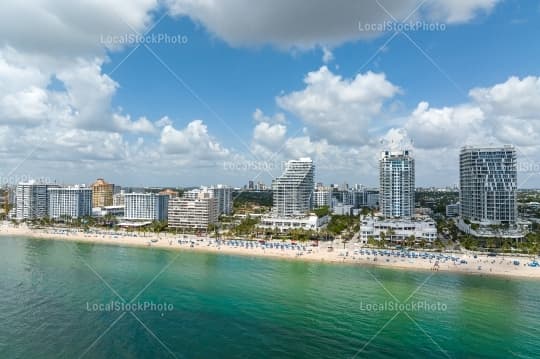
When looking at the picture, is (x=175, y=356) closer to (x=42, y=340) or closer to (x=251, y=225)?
(x=42, y=340)

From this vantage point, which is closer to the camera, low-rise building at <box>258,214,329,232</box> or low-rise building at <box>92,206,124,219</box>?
low-rise building at <box>258,214,329,232</box>

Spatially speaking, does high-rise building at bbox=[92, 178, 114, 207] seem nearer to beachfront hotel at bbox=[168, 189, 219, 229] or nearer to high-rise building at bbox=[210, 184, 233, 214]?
high-rise building at bbox=[210, 184, 233, 214]

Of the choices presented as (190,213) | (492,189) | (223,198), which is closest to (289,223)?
(190,213)

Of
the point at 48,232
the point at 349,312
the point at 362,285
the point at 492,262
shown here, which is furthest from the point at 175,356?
the point at 48,232

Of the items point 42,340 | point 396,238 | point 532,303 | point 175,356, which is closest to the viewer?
point 175,356

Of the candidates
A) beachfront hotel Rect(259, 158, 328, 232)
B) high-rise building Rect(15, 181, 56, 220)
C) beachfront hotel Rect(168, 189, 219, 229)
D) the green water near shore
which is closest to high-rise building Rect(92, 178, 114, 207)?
high-rise building Rect(15, 181, 56, 220)
